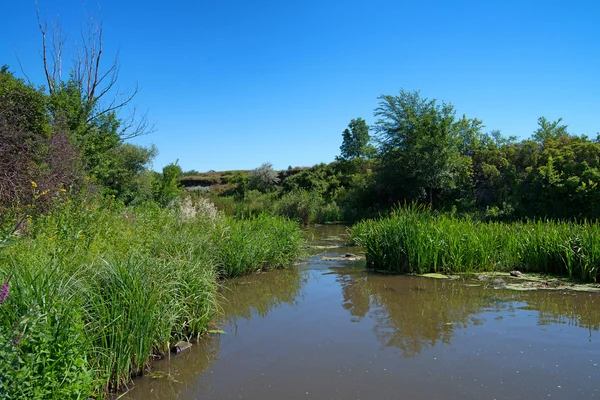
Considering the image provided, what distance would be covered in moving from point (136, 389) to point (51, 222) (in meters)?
3.21

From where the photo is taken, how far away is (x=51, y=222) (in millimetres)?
5953

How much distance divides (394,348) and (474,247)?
458cm

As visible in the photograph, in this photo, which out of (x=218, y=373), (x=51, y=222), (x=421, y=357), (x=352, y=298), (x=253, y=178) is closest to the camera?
(x=218, y=373)

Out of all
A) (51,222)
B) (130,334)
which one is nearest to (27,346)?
(130,334)

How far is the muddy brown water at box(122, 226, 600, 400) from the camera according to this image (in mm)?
3941

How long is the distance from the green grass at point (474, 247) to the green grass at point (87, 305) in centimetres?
424

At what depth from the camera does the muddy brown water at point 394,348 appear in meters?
3.94

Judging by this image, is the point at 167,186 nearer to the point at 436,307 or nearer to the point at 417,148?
the point at 417,148

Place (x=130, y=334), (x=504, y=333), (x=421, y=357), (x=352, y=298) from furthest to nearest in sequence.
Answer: (x=352, y=298), (x=504, y=333), (x=421, y=357), (x=130, y=334)

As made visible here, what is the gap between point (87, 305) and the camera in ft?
12.3

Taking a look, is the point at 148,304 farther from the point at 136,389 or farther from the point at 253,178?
the point at 253,178

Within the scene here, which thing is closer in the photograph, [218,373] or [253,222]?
[218,373]

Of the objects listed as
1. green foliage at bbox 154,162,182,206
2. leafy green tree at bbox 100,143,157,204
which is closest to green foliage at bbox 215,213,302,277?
leafy green tree at bbox 100,143,157,204

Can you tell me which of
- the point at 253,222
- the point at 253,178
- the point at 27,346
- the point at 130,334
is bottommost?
the point at 130,334
